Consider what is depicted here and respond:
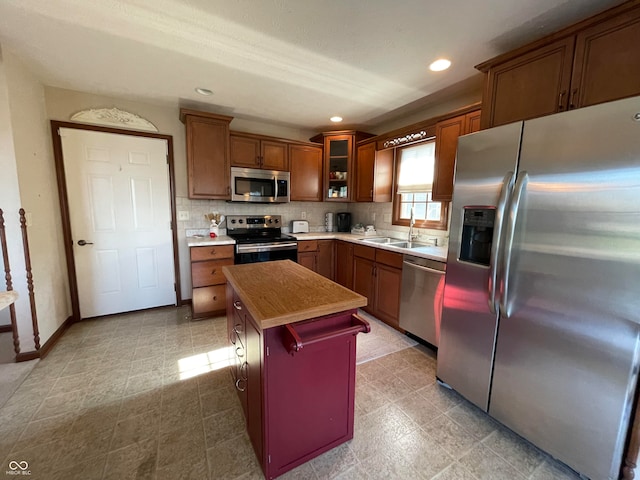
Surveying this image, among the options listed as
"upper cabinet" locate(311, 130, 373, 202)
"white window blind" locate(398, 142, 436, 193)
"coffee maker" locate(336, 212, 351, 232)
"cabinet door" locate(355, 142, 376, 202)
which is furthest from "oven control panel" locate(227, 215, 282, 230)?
"white window blind" locate(398, 142, 436, 193)

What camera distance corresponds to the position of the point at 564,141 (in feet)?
4.18

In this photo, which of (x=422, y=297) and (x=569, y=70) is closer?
(x=569, y=70)

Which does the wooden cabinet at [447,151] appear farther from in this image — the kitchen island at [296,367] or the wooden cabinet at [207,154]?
the wooden cabinet at [207,154]

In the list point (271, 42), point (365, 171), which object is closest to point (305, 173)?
point (365, 171)

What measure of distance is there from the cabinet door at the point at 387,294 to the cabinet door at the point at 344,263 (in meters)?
0.51

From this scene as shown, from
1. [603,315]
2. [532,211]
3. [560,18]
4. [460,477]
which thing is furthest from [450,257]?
[560,18]

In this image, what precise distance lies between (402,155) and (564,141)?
6.89ft

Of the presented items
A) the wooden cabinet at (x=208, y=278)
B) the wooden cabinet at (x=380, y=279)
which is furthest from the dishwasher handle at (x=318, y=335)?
the wooden cabinet at (x=208, y=278)

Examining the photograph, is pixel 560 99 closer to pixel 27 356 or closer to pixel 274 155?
pixel 274 155

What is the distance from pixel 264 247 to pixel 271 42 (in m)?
2.07

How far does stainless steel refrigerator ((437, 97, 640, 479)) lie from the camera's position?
1.14m

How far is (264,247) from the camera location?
3.23 meters

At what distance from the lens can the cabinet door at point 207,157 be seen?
3025mm

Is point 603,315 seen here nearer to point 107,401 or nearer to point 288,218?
point 107,401
